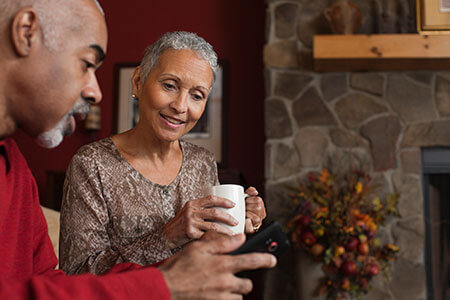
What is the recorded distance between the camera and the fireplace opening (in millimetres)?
3080

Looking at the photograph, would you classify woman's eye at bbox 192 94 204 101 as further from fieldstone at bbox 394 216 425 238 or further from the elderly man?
fieldstone at bbox 394 216 425 238

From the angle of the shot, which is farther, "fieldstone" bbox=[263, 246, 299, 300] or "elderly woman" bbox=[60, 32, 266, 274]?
"fieldstone" bbox=[263, 246, 299, 300]

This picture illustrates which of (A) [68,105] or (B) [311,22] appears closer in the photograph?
(A) [68,105]

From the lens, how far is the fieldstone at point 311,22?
3193 millimetres

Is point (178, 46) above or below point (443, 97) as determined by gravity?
above

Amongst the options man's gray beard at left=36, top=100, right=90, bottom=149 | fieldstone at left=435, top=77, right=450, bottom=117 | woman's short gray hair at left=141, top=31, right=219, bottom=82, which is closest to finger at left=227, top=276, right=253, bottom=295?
man's gray beard at left=36, top=100, right=90, bottom=149

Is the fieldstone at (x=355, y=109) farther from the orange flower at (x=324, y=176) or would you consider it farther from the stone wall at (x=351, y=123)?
the orange flower at (x=324, y=176)

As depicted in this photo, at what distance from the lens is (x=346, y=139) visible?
3.10m

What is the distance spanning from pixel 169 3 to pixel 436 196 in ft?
7.81

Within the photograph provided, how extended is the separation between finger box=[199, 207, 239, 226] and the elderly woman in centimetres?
9

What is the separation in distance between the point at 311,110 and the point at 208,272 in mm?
2524

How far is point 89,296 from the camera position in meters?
0.68

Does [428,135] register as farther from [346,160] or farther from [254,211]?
[254,211]

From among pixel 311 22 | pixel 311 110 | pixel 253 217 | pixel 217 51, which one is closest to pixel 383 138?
pixel 311 110
